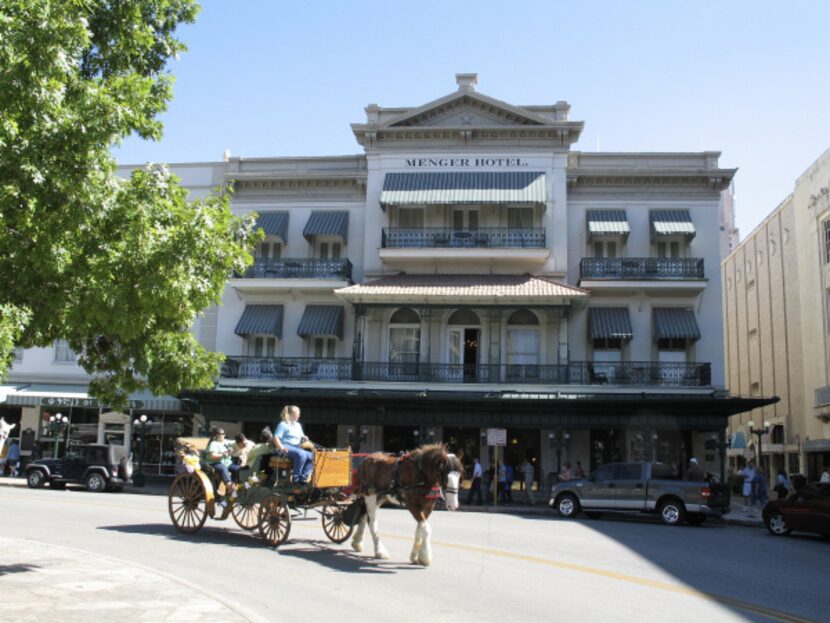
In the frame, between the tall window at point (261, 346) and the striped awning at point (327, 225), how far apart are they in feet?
14.7

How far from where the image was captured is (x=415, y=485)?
1194 centimetres

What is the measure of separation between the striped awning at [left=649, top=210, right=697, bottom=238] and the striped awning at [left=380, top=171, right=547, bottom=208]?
444 centimetres

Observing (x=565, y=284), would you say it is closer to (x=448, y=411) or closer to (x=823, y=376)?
(x=448, y=411)

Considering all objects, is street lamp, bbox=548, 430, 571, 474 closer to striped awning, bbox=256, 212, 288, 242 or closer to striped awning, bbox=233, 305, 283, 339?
striped awning, bbox=233, 305, 283, 339

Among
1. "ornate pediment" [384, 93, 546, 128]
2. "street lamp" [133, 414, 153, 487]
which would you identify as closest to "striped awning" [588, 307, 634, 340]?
"ornate pediment" [384, 93, 546, 128]

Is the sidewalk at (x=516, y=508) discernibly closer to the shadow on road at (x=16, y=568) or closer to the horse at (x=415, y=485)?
the horse at (x=415, y=485)

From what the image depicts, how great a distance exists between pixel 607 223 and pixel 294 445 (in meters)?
21.2

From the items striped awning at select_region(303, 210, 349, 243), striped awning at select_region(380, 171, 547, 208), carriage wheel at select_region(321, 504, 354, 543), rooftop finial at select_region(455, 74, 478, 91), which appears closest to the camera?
carriage wheel at select_region(321, 504, 354, 543)

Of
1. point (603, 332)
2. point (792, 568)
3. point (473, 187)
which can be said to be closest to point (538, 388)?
point (603, 332)

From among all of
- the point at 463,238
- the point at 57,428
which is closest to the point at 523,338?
the point at 463,238

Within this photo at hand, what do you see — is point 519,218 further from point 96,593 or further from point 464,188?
point 96,593

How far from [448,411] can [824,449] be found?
16.8 metres

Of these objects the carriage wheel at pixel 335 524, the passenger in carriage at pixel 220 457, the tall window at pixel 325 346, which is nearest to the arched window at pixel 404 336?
the tall window at pixel 325 346

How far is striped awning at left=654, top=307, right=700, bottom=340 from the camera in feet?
99.0
